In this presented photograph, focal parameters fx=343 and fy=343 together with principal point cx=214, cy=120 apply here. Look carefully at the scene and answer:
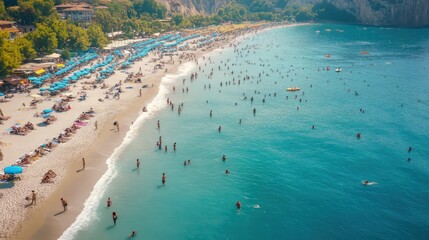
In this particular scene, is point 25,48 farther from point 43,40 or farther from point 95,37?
point 95,37

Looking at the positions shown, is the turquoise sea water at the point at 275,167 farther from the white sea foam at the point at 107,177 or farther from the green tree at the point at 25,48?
the green tree at the point at 25,48

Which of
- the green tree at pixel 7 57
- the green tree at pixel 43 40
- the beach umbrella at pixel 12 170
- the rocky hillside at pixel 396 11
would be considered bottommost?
the beach umbrella at pixel 12 170

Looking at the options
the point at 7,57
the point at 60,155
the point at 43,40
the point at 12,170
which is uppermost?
the point at 43,40

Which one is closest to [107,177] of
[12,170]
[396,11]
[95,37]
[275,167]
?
[12,170]

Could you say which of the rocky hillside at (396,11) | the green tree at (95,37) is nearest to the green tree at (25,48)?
the green tree at (95,37)

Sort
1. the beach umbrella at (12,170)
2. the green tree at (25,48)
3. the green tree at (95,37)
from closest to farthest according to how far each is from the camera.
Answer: the beach umbrella at (12,170)
the green tree at (25,48)
the green tree at (95,37)

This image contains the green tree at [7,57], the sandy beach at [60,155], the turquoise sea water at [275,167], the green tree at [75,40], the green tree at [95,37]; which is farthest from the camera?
the green tree at [95,37]

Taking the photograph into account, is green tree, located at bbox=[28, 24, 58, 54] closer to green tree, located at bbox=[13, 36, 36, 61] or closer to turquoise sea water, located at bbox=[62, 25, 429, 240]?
green tree, located at bbox=[13, 36, 36, 61]
